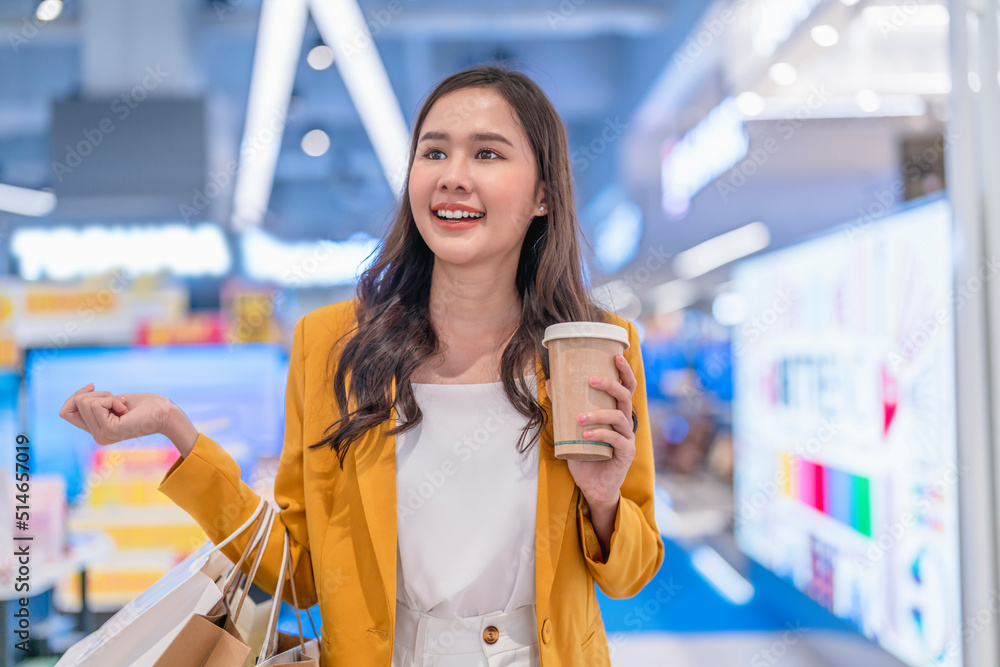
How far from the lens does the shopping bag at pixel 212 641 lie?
3.40ft

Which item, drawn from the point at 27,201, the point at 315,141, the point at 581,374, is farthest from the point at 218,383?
the point at 315,141

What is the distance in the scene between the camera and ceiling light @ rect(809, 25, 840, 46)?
12.5 feet

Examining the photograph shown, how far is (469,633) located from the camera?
1.21 meters

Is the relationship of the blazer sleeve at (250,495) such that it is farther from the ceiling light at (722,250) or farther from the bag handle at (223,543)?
the ceiling light at (722,250)

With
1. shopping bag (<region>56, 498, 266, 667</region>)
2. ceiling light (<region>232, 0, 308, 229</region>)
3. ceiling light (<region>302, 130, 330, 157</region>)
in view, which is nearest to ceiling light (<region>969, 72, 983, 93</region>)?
shopping bag (<region>56, 498, 266, 667</region>)

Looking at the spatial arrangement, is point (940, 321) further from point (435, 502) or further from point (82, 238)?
point (82, 238)

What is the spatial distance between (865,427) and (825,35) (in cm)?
218

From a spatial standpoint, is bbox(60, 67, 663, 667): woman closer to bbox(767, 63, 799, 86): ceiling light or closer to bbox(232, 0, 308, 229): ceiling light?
bbox(232, 0, 308, 229): ceiling light

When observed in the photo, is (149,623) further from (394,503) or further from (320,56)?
(320,56)

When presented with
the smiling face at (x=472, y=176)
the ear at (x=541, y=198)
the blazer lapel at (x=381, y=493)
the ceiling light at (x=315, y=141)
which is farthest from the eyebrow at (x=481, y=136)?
the ceiling light at (x=315, y=141)

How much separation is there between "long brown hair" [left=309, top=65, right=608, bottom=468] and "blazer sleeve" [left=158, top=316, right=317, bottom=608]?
0.29 ft

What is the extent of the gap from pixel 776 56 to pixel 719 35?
2.72ft

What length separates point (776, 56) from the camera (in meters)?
4.34

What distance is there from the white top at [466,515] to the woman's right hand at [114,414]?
1.35ft
